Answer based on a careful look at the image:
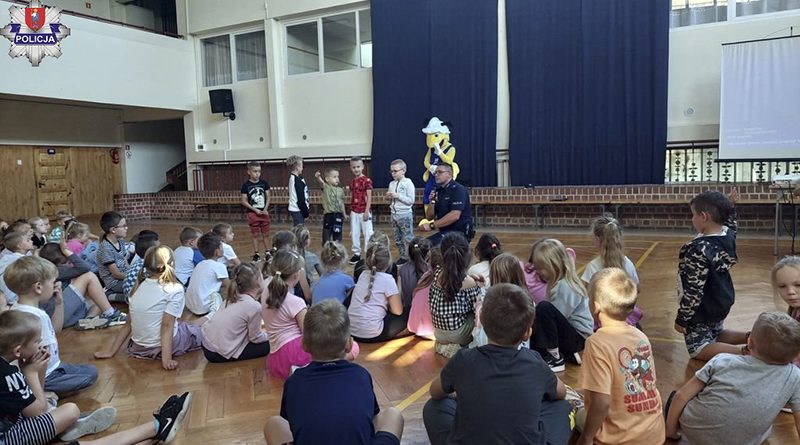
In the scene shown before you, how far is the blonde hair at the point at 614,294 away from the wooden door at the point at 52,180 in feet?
45.4

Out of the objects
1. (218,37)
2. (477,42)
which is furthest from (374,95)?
(218,37)

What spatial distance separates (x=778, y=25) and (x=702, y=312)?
23.2 feet

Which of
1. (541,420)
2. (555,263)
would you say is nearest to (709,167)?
(555,263)

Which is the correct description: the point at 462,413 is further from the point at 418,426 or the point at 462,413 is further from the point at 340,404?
the point at 418,426

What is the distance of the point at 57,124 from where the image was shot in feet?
43.0

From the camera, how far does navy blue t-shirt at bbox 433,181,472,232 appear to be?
4816 mm

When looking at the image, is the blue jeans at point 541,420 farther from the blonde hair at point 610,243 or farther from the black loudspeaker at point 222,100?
the black loudspeaker at point 222,100

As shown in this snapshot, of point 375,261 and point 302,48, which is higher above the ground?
point 302,48

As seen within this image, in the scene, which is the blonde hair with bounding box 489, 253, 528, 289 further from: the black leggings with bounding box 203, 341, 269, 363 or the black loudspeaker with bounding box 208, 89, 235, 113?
the black loudspeaker with bounding box 208, 89, 235, 113

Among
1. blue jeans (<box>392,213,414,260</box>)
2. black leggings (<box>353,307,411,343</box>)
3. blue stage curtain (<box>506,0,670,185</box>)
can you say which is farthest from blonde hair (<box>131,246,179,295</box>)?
blue stage curtain (<box>506,0,670,185</box>)

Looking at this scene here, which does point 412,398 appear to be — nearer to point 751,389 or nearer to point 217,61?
point 751,389

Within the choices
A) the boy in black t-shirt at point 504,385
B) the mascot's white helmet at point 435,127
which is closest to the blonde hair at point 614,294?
the boy in black t-shirt at point 504,385

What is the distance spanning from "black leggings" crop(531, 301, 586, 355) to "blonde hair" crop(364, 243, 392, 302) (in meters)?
1.06

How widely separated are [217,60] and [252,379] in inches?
470
